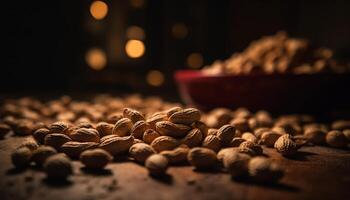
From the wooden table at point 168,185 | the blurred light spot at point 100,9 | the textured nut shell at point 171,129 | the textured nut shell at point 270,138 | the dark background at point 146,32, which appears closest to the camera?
the wooden table at point 168,185

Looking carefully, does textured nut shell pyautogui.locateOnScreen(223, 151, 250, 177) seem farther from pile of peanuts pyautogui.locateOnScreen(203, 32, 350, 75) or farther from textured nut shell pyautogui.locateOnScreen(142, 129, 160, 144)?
pile of peanuts pyautogui.locateOnScreen(203, 32, 350, 75)

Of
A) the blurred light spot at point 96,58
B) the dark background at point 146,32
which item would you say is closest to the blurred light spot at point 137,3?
the dark background at point 146,32

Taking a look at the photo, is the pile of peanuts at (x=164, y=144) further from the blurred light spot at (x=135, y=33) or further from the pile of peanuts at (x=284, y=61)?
the blurred light spot at (x=135, y=33)

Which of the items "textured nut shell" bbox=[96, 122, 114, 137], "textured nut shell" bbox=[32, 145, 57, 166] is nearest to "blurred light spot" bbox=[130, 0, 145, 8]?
"textured nut shell" bbox=[96, 122, 114, 137]

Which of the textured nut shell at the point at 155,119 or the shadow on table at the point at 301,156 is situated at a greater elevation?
the textured nut shell at the point at 155,119

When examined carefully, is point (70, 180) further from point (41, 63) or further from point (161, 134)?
point (41, 63)
